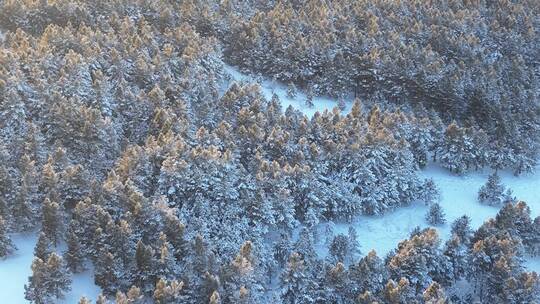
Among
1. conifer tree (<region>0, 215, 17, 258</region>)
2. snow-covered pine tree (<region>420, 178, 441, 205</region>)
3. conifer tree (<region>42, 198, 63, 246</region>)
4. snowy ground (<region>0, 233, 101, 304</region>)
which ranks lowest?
snowy ground (<region>0, 233, 101, 304</region>)

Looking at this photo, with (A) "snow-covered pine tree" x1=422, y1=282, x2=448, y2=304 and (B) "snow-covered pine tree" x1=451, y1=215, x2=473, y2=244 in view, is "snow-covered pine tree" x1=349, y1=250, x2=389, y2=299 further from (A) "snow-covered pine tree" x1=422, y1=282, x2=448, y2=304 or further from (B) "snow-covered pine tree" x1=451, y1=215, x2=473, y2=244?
(B) "snow-covered pine tree" x1=451, y1=215, x2=473, y2=244

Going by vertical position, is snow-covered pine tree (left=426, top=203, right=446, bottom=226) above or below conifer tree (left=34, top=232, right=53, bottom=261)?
above

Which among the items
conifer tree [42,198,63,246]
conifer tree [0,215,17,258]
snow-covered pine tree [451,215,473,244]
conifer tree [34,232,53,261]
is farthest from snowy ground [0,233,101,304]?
snow-covered pine tree [451,215,473,244]

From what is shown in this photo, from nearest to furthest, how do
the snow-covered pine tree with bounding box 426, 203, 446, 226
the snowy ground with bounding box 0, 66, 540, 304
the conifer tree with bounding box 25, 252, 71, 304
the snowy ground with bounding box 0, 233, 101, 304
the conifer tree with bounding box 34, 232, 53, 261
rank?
1. the conifer tree with bounding box 25, 252, 71, 304
2. the conifer tree with bounding box 34, 232, 53, 261
3. the snowy ground with bounding box 0, 233, 101, 304
4. the snowy ground with bounding box 0, 66, 540, 304
5. the snow-covered pine tree with bounding box 426, 203, 446, 226

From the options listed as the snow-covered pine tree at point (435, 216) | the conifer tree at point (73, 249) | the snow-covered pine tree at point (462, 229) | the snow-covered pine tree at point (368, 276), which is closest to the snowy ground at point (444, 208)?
the snow-covered pine tree at point (435, 216)

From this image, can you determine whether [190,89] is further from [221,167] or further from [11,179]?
[11,179]

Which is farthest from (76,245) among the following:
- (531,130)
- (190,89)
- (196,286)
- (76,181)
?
(531,130)
